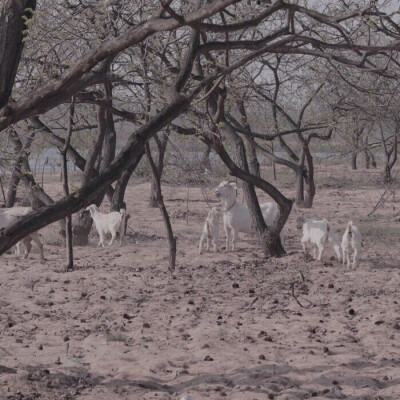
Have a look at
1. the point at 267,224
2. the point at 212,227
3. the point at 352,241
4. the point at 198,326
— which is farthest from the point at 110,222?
the point at 198,326

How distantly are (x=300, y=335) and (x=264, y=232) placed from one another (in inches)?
207

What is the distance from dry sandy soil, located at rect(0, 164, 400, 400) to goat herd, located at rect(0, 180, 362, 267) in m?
0.31

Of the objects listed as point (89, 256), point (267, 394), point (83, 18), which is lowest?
point (267, 394)

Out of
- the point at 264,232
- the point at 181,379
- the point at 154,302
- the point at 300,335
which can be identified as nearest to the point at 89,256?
the point at 264,232

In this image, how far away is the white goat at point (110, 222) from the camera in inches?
571

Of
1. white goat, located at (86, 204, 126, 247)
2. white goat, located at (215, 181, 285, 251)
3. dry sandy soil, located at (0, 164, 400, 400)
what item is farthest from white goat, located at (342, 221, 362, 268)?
white goat, located at (86, 204, 126, 247)

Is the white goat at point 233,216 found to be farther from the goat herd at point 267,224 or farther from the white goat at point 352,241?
the white goat at point 352,241

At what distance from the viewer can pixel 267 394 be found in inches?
266

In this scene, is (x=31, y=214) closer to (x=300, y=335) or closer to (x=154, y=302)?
(x=300, y=335)

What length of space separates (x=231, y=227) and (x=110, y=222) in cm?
216

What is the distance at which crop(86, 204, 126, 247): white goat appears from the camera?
14516mm

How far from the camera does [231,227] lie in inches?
580

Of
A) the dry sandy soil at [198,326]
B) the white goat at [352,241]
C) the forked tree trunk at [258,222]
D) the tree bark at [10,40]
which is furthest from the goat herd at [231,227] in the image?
the tree bark at [10,40]

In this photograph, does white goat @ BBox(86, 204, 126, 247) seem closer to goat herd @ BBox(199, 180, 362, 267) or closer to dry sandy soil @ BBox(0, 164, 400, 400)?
dry sandy soil @ BBox(0, 164, 400, 400)
